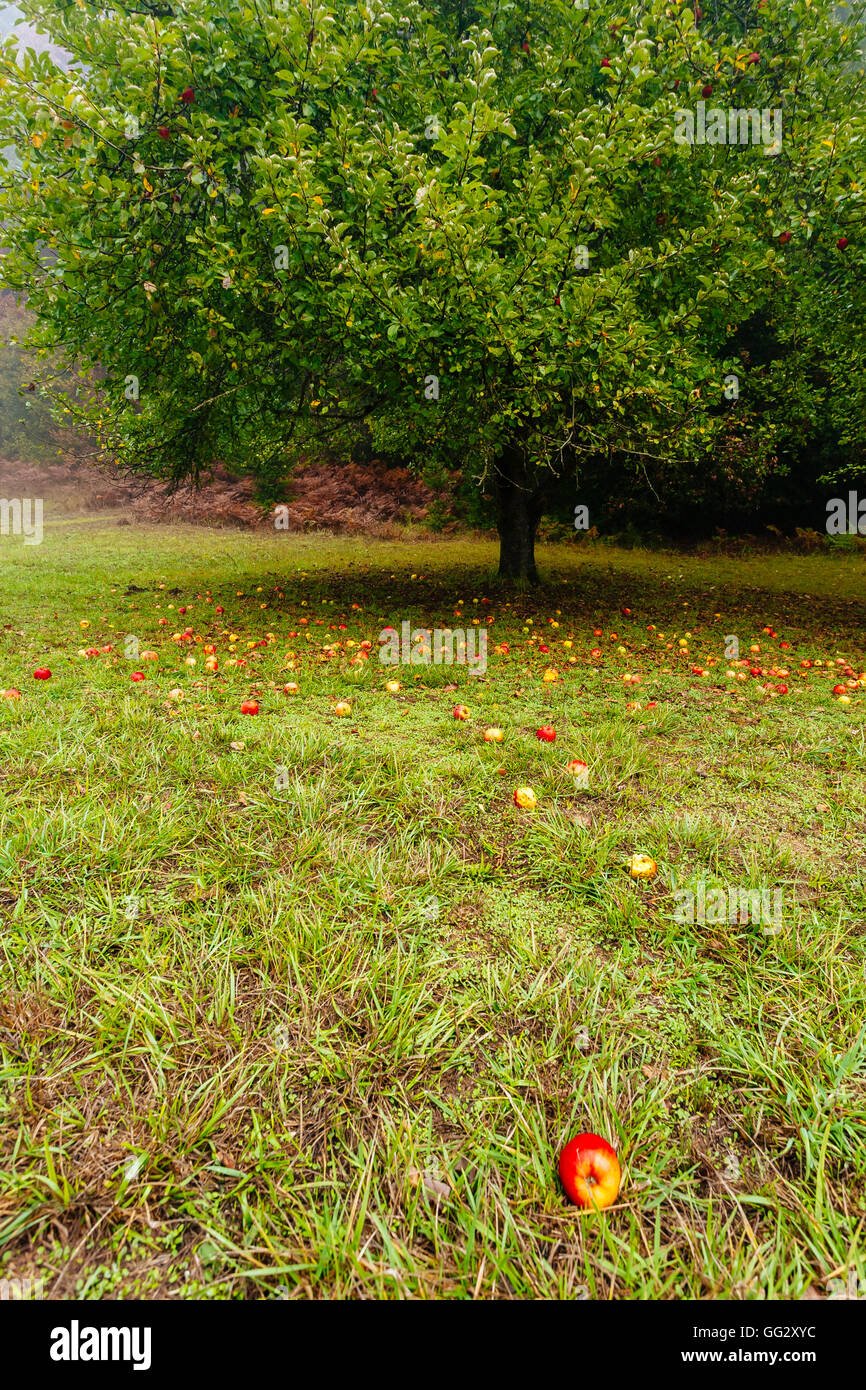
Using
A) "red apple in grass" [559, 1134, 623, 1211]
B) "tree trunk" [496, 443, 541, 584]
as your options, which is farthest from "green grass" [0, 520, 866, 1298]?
"tree trunk" [496, 443, 541, 584]

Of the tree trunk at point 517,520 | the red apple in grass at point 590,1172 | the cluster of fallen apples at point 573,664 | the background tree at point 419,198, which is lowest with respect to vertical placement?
the red apple in grass at point 590,1172

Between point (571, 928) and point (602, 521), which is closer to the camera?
point (571, 928)

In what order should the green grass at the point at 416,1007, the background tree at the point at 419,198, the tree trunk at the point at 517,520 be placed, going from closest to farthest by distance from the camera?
the green grass at the point at 416,1007 → the background tree at the point at 419,198 → the tree trunk at the point at 517,520

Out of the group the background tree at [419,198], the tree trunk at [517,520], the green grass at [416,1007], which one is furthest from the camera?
the tree trunk at [517,520]

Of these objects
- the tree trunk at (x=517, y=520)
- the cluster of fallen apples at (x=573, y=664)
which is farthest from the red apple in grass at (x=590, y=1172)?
the tree trunk at (x=517, y=520)

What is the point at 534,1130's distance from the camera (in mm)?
1500

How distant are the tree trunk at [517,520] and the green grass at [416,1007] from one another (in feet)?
23.6

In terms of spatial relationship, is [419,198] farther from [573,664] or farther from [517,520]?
[517,520]

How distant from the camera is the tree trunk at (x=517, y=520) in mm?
10523

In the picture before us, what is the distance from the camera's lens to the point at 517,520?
10758 millimetres

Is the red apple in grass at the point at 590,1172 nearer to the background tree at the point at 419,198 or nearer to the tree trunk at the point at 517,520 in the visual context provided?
the background tree at the point at 419,198

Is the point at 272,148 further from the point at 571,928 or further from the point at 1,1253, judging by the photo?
the point at 1,1253

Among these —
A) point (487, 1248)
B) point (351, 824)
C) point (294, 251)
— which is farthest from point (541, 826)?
point (294, 251)

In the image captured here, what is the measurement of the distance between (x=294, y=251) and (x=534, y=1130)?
6956mm
